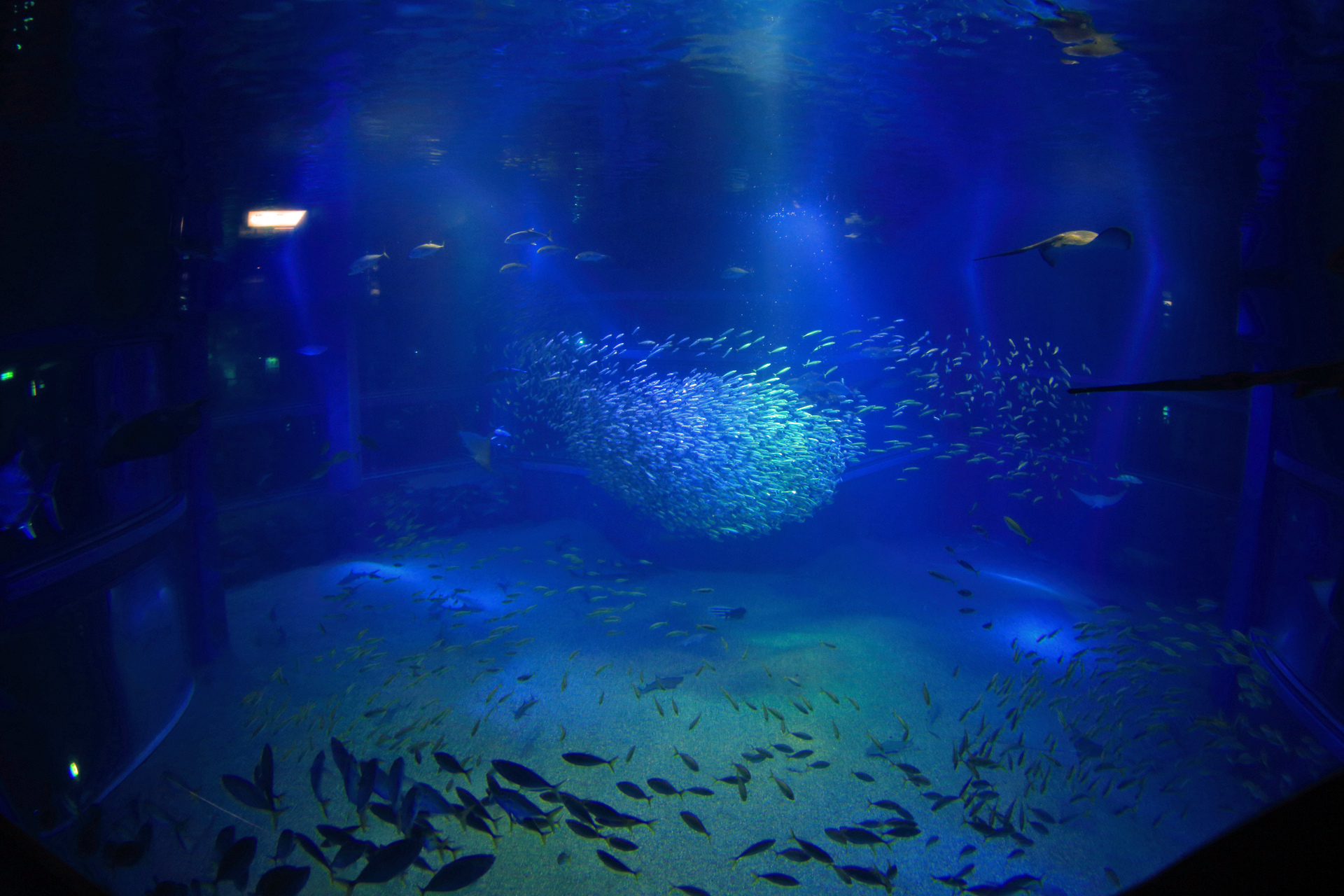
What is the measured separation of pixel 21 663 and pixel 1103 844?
Answer: 1121 cm

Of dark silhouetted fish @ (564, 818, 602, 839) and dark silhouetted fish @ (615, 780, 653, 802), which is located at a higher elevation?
dark silhouetted fish @ (564, 818, 602, 839)

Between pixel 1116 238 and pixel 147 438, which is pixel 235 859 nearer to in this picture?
pixel 147 438

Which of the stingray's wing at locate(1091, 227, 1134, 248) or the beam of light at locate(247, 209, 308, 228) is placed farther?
the beam of light at locate(247, 209, 308, 228)

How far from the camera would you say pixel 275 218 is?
14.3 m

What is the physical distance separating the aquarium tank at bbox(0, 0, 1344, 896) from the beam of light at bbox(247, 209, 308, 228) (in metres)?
0.10

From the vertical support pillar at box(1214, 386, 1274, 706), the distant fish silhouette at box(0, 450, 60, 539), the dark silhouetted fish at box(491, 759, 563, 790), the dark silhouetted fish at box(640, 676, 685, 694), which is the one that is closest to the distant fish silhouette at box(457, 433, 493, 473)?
the dark silhouetted fish at box(640, 676, 685, 694)

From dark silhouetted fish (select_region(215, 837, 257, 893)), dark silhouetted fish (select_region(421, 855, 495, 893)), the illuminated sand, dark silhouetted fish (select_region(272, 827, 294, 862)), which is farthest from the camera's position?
the illuminated sand

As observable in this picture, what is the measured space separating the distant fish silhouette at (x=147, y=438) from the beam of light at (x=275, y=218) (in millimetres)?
12367

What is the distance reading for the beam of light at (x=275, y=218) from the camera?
14.0 meters

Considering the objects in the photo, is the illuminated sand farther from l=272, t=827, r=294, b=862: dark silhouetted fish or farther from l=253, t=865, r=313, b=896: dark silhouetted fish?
l=253, t=865, r=313, b=896: dark silhouetted fish

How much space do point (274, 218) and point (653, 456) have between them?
37.6ft

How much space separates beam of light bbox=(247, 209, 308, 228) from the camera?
45.8ft

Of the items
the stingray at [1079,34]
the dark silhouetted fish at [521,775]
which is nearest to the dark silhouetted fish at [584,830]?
the dark silhouetted fish at [521,775]

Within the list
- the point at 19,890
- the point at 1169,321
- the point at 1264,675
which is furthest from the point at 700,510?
the point at 1169,321
